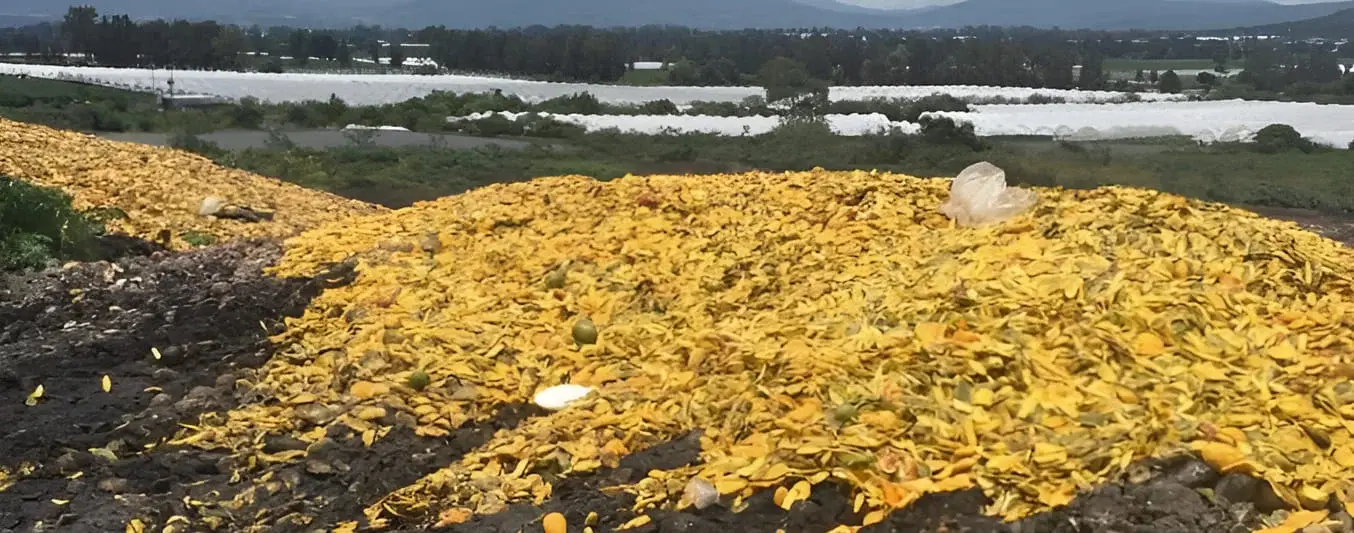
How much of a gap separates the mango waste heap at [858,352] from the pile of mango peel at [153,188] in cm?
270

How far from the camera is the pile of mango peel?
801 cm

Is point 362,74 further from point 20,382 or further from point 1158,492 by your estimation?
point 1158,492

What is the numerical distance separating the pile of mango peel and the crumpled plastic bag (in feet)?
15.3

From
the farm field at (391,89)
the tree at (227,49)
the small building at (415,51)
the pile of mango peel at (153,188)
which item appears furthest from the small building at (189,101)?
the small building at (415,51)

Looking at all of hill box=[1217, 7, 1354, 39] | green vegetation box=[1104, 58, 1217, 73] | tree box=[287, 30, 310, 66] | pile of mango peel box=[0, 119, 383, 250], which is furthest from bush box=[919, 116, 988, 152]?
hill box=[1217, 7, 1354, 39]

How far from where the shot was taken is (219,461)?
3672 millimetres

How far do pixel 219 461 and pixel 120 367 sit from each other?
126cm

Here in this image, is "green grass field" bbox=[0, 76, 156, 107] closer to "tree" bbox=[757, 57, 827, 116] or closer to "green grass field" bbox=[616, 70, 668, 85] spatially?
"tree" bbox=[757, 57, 827, 116]

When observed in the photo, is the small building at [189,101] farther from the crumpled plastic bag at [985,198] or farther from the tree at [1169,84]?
the tree at [1169,84]

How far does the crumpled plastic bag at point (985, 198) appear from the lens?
508 centimetres

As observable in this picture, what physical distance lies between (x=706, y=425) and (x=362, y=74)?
3970 cm

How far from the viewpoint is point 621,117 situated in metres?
28.1

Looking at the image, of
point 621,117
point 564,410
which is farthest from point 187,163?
point 621,117

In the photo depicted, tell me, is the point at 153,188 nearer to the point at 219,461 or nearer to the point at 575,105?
the point at 219,461
